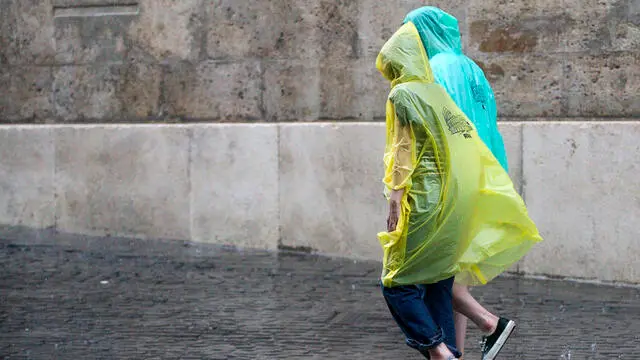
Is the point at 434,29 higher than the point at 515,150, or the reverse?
the point at 434,29

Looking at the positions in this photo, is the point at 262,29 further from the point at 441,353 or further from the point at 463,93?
the point at 441,353

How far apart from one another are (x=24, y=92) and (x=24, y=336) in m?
4.84

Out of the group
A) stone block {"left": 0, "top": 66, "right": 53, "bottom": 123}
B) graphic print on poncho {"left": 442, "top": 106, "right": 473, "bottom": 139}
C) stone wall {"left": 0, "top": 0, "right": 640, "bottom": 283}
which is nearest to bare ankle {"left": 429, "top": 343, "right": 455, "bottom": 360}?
graphic print on poncho {"left": 442, "top": 106, "right": 473, "bottom": 139}

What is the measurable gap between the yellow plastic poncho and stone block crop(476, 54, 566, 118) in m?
3.46

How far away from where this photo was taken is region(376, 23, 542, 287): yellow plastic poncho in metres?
4.68

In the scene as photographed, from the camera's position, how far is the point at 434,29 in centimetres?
539

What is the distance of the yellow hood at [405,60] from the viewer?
4820mm

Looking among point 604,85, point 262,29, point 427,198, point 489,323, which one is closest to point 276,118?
point 262,29

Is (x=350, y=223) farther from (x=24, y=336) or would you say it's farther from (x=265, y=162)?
(x=24, y=336)

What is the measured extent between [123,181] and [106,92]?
0.90m

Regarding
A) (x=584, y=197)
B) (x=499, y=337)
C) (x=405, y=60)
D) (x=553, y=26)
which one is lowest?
(x=499, y=337)

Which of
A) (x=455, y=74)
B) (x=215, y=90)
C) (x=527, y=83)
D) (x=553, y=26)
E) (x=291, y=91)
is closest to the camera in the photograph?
(x=455, y=74)

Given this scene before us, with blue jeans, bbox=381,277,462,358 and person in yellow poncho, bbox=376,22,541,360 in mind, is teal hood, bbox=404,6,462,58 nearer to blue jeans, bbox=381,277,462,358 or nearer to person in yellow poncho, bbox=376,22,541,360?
person in yellow poncho, bbox=376,22,541,360

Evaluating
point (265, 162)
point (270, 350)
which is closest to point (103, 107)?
point (265, 162)
